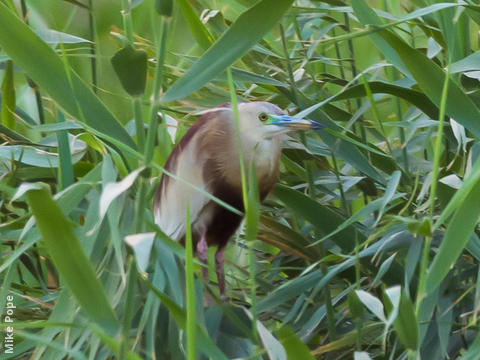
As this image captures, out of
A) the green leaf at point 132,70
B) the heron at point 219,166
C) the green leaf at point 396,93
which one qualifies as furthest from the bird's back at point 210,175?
the green leaf at point 132,70

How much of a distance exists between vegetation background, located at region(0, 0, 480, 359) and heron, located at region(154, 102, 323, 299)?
4cm

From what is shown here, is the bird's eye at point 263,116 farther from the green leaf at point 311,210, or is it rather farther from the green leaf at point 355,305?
the green leaf at point 355,305

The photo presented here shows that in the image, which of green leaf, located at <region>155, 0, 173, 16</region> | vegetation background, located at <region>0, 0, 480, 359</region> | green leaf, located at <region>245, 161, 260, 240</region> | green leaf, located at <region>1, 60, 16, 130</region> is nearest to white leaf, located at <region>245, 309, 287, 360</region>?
vegetation background, located at <region>0, 0, 480, 359</region>

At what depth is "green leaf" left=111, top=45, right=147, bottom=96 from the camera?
622mm

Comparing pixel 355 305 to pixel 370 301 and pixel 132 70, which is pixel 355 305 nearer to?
pixel 370 301

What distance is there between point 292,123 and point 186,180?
4.4 inches

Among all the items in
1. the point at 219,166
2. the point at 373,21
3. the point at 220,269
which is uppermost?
the point at 373,21

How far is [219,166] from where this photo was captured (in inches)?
35.2

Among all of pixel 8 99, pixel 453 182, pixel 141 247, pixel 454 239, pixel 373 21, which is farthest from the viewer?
pixel 8 99

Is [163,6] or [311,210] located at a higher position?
Result: [163,6]

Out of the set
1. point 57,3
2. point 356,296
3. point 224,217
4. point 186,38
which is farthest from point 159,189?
point 57,3

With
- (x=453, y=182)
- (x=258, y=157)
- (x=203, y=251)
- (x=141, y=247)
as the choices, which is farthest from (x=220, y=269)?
A: (x=141, y=247)

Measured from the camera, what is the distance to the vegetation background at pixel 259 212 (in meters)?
0.67

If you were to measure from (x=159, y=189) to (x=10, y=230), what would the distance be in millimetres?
164
